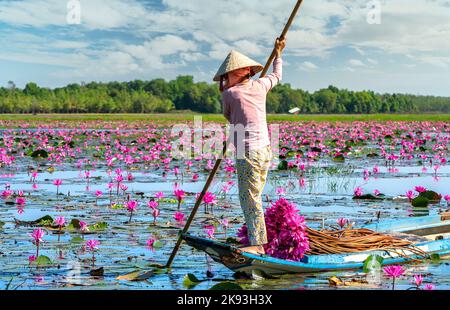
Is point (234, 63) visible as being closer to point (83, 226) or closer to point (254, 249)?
point (254, 249)

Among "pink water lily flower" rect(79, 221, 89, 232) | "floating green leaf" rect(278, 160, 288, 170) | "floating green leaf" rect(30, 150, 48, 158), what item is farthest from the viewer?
"floating green leaf" rect(30, 150, 48, 158)

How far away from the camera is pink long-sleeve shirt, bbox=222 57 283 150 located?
5941 millimetres

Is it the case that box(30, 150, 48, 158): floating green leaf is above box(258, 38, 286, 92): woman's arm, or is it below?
below

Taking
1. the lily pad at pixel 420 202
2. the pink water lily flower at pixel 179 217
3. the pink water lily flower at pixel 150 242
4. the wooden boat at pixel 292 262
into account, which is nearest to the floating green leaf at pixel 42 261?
the pink water lily flower at pixel 150 242

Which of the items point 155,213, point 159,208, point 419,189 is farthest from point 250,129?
point 419,189

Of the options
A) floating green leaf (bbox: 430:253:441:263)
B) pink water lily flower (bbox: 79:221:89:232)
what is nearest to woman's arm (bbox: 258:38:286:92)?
floating green leaf (bbox: 430:253:441:263)

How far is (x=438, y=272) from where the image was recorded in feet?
20.2

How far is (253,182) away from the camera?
19.5ft

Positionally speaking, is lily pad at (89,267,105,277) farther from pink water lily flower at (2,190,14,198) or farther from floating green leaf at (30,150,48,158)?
floating green leaf at (30,150,48,158)

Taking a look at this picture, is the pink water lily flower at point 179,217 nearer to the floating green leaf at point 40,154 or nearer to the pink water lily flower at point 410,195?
the pink water lily flower at point 410,195

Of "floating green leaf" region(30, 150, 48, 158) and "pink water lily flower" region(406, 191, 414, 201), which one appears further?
"floating green leaf" region(30, 150, 48, 158)
